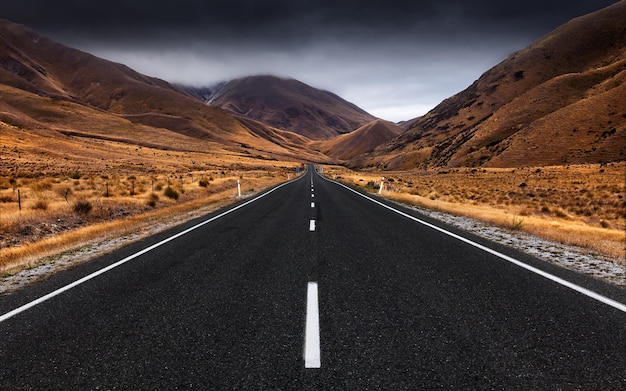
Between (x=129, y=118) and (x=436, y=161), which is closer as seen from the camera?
(x=436, y=161)

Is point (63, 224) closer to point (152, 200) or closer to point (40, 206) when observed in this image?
point (40, 206)

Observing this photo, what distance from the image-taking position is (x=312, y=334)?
145 inches

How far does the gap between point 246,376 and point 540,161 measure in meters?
69.2

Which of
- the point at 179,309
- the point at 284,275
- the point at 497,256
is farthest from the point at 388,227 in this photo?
the point at 179,309

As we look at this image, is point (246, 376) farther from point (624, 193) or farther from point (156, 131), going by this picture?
point (156, 131)

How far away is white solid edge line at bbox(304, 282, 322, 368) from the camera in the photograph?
3.18 m

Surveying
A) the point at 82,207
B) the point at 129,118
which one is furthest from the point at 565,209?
the point at 129,118

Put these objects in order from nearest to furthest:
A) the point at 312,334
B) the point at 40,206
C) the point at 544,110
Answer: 1. the point at 312,334
2. the point at 40,206
3. the point at 544,110

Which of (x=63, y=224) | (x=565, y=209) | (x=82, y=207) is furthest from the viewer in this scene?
(x=565, y=209)

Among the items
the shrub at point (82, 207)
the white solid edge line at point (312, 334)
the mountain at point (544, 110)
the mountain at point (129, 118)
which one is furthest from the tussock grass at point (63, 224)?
the mountain at point (129, 118)

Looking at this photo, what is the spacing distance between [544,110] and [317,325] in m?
90.5

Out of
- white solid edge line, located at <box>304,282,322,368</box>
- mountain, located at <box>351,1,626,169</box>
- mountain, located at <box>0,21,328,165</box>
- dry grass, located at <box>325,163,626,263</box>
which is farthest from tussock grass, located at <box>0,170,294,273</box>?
mountain, located at <box>0,21,328,165</box>

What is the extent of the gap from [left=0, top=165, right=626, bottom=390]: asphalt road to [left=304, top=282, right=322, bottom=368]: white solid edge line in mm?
18

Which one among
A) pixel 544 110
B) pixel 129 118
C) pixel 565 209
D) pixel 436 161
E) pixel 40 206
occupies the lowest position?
pixel 40 206
